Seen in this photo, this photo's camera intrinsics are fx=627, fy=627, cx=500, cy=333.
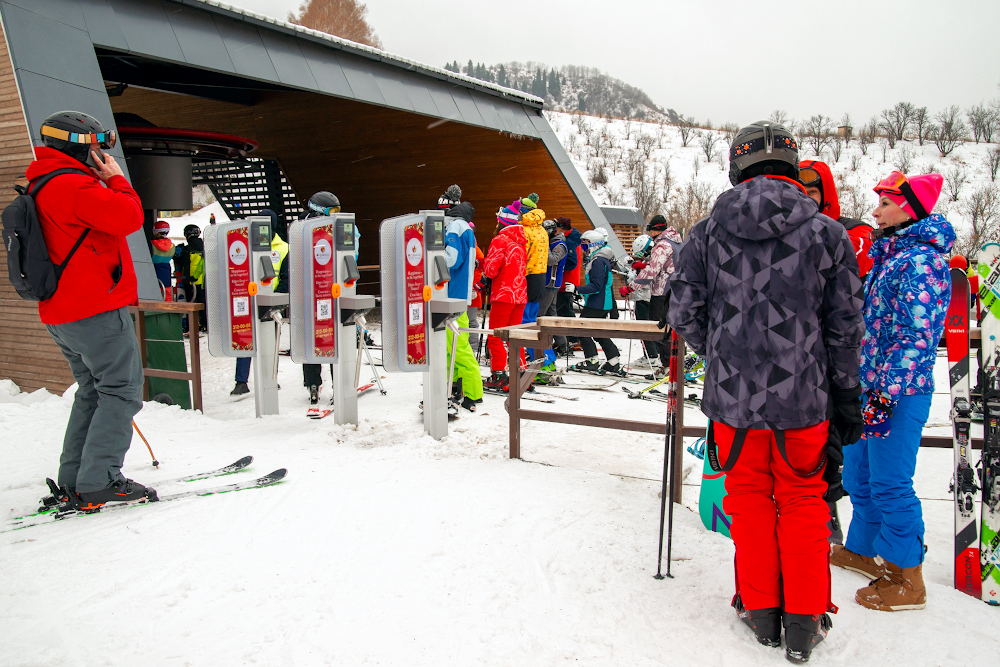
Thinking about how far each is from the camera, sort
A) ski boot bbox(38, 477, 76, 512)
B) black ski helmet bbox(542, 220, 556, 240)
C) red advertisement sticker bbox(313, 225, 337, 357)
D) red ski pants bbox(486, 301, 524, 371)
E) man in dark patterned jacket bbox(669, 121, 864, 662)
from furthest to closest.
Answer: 1. black ski helmet bbox(542, 220, 556, 240)
2. red ski pants bbox(486, 301, 524, 371)
3. red advertisement sticker bbox(313, 225, 337, 357)
4. ski boot bbox(38, 477, 76, 512)
5. man in dark patterned jacket bbox(669, 121, 864, 662)

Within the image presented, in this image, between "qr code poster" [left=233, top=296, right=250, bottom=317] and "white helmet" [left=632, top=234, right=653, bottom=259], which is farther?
"white helmet" [left=632, top=234, right=653, bottom=259]

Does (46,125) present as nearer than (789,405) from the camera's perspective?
No

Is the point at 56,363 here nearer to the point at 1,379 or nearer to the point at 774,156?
the point at 1,379

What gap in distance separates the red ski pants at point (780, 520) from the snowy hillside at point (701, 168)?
29.6m

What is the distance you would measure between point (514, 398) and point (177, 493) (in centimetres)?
206

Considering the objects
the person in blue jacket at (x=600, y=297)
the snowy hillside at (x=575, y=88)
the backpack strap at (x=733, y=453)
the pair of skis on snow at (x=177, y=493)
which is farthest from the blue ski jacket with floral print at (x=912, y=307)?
the snowy hillside at (x=575, y=88)

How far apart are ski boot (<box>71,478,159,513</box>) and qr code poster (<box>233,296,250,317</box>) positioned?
2.50m

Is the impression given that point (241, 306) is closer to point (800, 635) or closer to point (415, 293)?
point (415, 293)

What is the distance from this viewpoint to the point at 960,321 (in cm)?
287

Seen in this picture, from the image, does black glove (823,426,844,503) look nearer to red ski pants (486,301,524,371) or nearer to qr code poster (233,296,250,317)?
red ski pants (486,301,524,371)

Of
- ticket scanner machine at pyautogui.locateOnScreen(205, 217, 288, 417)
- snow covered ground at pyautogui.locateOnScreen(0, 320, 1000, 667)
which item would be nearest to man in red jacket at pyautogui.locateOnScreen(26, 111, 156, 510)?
snow covered ground at pyautogui.locateOnScreen(0, 320, 1000, 667)

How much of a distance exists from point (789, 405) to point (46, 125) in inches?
138

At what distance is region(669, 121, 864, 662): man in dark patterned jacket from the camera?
215 cm

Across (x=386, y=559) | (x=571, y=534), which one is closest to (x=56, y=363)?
(x=386, y=559)
